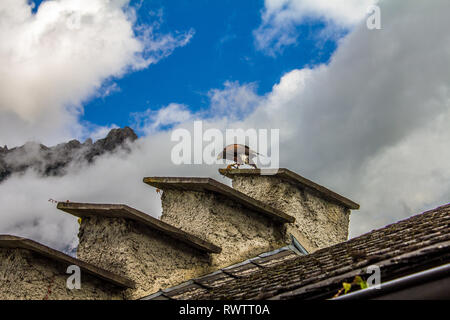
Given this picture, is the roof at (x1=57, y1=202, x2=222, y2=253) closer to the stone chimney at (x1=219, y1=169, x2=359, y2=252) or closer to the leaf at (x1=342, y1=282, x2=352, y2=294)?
the stone chimney at (x1=219, y1=169, x2=359, y2=252)

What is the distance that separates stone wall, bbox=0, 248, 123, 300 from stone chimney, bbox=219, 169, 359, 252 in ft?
9.47

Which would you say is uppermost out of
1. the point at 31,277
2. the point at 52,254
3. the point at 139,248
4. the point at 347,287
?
the point at 139,248

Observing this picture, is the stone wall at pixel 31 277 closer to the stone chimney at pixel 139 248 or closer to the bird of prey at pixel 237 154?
the stone chimney at pixel 139 248

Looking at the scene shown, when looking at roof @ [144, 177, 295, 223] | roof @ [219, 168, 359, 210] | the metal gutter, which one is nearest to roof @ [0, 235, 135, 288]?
roof @ [144, 177, 295, 223]

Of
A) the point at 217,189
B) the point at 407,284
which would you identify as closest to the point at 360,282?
Result: the point at 407,284

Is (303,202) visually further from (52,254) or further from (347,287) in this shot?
(347,287)

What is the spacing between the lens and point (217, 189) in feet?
18.0

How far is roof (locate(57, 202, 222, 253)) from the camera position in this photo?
490 cm

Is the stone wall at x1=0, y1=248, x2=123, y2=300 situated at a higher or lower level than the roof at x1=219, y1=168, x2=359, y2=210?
lower

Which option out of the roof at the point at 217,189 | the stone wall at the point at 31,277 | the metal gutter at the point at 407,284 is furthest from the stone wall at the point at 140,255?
the metal gutter at the point at 407,284

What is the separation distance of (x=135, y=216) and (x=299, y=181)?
8.30 feet

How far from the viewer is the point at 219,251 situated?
5309mm
